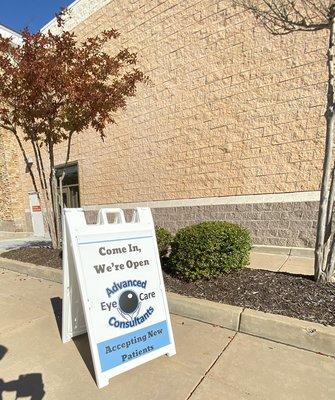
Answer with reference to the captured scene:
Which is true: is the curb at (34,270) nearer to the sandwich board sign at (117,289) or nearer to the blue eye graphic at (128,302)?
the sandwich board sign at (117,289)

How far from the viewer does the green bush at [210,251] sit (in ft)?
14.3

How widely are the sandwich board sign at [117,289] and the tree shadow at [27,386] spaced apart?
1.74 ft

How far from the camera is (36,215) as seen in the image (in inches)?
560

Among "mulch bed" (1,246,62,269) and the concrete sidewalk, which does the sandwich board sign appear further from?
"mulch bed" (1,246,62,269)

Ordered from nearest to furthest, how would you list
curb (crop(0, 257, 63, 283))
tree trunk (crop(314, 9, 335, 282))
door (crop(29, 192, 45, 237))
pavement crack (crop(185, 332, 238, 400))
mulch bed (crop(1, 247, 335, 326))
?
pavement crack (crop(185, 332, 238, 400)) < mulch bed (crop(1, 247, 335, 326)) < tree trunk (crop(314, 9, 335, 282)) < curb (crop(0, 257, 63, 283)) < door (crop(29, 192, 45, 237))

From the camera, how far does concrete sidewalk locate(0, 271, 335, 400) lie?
2520mm

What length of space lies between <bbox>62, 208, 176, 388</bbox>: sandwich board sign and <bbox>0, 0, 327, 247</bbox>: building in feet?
14.0

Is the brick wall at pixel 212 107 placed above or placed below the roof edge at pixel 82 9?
below

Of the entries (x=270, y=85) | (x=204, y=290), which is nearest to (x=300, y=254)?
(x=204, y=290)

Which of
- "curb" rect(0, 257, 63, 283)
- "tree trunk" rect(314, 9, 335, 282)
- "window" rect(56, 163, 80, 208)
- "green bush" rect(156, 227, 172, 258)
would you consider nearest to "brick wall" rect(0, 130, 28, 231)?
"window" rect(56, 163, 80, 208)

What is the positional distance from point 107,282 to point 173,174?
593cm

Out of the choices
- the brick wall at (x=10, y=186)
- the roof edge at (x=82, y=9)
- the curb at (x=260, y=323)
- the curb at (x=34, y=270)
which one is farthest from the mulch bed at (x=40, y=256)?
the roof edge at (x=82, y=9)

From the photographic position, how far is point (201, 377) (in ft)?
8.84

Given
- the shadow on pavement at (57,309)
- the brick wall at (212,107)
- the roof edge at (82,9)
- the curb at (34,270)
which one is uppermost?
the roof edge at (82,9)
